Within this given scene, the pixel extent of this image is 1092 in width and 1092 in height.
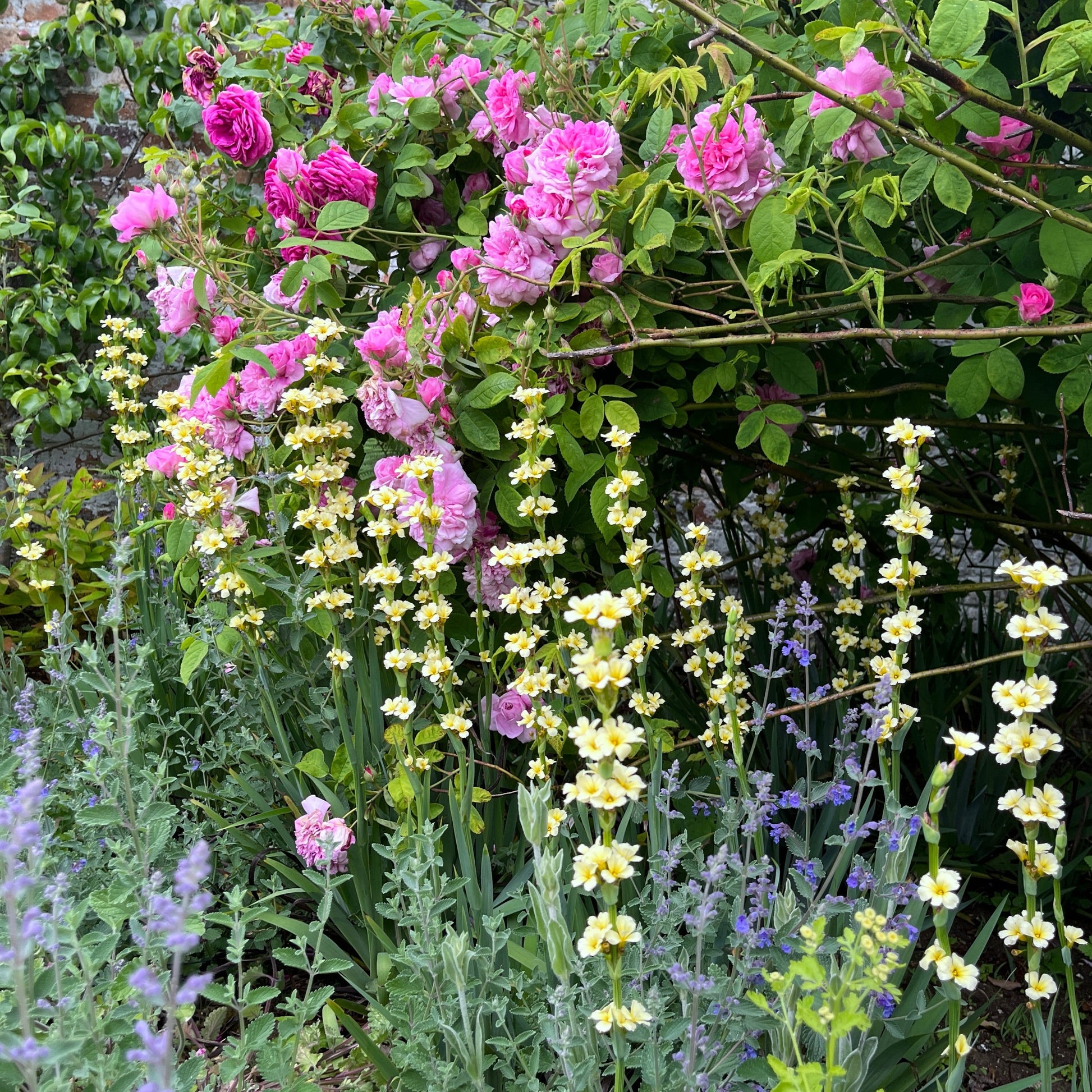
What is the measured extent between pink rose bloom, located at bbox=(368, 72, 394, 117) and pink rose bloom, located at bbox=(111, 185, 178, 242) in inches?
18.1

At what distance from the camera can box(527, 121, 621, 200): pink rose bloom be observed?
1.52m

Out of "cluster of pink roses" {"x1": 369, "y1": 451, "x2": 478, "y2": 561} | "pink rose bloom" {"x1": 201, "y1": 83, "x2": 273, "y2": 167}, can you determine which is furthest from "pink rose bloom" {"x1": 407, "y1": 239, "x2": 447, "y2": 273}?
"cluster of pink roses" {"x1": 369, "y1": 451, "x2": 478, "y2": 561}

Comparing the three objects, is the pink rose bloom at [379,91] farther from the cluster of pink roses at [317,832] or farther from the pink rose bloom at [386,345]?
the cluster of pink roses at [317,832]

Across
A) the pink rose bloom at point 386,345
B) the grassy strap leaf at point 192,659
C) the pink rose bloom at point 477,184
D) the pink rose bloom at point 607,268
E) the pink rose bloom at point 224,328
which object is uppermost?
the pink rose bloom at point 477,184

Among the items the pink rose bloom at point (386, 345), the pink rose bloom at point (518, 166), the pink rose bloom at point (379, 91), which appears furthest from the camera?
the pink rose bloom at point (379, 91)

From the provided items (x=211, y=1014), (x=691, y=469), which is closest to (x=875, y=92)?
(x=691, y=469)

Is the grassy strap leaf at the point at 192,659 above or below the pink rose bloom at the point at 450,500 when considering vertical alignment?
below

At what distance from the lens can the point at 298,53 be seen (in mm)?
2096

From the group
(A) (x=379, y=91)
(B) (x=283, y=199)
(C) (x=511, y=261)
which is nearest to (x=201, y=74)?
(A) (x=379, y=91)

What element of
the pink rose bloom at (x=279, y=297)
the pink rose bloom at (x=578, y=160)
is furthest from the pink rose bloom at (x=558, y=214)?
the pink rose bloom at (x=279, y=297)

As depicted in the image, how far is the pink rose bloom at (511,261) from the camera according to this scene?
5.23 ft

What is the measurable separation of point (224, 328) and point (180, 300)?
0.10 meters

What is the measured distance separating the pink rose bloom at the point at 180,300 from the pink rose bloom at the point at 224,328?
4cm

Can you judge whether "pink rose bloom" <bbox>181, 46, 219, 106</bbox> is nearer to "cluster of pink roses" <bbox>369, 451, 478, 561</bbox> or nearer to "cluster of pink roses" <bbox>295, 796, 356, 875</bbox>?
"cluster of pink roses" <bbox>369, 451, 478, 561</bbox>
